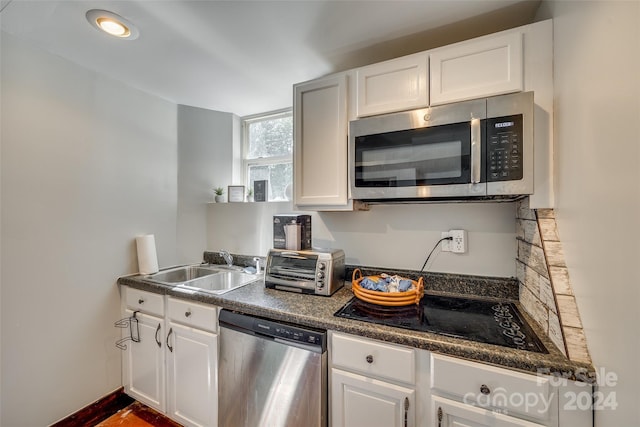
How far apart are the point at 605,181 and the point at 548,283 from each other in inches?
17.4

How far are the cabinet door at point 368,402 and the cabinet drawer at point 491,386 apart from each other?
145 millimetres

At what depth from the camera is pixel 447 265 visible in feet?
5.03

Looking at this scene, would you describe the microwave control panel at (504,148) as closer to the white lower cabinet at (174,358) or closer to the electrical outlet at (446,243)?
the electrical outlet at (446,243)

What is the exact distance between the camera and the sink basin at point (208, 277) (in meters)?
1.95

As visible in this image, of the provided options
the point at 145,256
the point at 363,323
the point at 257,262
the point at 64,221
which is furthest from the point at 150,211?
the point at 363,323

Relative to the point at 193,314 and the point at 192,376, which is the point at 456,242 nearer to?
the point at 193,314

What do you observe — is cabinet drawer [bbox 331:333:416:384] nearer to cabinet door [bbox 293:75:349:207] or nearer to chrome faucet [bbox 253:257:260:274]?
cabinet door [bbox 293:75:349:207]

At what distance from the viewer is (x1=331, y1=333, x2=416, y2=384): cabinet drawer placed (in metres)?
1.02

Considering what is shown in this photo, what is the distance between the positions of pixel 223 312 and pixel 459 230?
1376mm

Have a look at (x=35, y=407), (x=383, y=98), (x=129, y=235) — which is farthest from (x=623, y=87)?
(x=35, y=407)

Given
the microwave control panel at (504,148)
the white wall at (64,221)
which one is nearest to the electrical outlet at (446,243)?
the microwave control panel at (504,148)

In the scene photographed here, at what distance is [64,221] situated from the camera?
162 centimetres

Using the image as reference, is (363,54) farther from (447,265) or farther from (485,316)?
(485,316)

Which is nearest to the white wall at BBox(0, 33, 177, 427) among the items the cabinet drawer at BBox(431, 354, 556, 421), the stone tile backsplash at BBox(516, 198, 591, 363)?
the cabinet drawer at BBox(431, 354, 556, 421)
